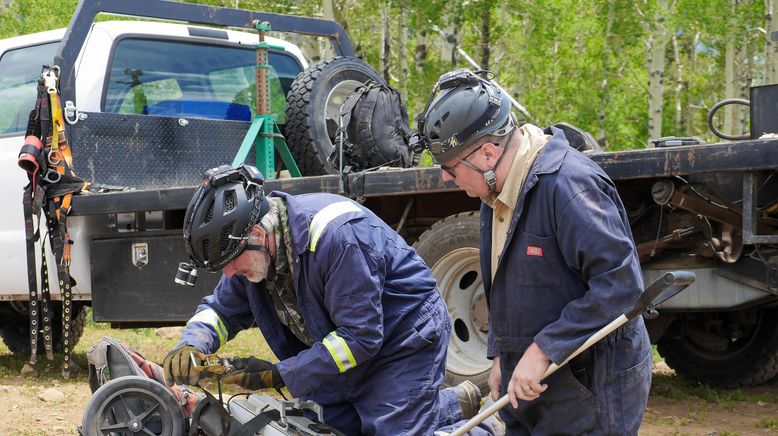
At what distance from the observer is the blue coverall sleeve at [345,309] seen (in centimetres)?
332

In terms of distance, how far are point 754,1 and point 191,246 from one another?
1772 centimetres

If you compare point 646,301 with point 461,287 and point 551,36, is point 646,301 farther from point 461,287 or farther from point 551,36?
point 551,36

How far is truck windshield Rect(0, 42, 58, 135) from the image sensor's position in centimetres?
719

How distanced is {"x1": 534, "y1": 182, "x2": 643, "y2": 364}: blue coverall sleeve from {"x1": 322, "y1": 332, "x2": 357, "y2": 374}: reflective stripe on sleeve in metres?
0.74

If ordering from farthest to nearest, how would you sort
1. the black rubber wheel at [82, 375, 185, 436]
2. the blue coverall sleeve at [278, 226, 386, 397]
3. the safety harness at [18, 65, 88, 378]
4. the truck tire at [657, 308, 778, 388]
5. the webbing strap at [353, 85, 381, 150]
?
the safety harness at [18, 65, 88, 378], the webbing strap at [353, 85, 381, 150], the truck tire at [657, 308, 778, 388], the black rubber wheel at [82, 375, 185, 436], the blue coverall sleeve at [278, 226, 386, 397]

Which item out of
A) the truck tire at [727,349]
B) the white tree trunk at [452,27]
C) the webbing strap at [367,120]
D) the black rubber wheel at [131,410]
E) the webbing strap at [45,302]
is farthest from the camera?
the white tree trunk at [452,27]

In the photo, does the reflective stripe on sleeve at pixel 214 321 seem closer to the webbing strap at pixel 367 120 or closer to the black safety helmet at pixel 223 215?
the black safety helmet at pixel 223 215

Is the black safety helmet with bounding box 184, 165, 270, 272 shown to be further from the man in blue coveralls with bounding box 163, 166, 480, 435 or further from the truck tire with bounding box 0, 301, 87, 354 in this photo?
the truck tire with bounding box 0, 301, 87, 354

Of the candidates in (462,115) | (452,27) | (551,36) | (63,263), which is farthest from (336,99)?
(551,36)

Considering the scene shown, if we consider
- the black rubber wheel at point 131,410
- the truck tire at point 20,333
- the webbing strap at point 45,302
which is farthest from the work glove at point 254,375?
the truck tire at point 20,333

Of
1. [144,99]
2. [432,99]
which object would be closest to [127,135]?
[144,99]

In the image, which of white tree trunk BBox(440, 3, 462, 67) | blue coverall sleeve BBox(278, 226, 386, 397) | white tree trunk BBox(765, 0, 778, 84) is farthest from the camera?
white tree trunk BBox(765, 0, 778, 84)

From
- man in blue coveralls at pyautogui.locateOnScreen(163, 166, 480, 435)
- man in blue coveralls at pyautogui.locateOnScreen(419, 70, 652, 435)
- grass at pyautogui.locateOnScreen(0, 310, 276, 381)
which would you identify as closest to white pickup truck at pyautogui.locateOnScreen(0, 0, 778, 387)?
grass at pyautogui.locateOnScreen(0, 310, 276, 381)

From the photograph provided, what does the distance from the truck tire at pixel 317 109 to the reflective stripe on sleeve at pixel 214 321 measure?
3.28m
